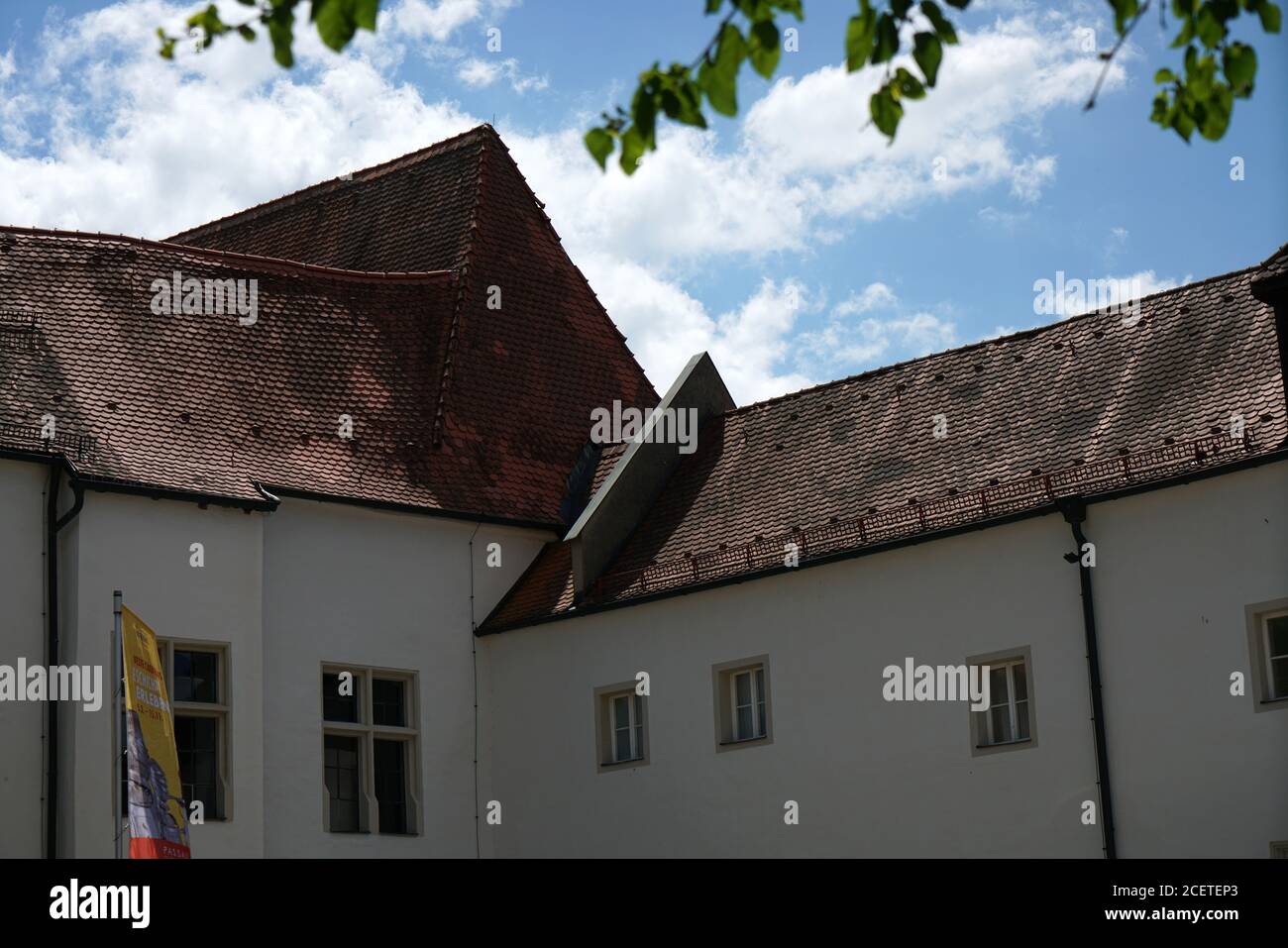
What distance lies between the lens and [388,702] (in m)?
25.2

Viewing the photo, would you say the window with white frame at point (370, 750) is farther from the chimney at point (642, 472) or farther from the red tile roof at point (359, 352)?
the chimney at point (642, 472)

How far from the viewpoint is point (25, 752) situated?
71.4 feet

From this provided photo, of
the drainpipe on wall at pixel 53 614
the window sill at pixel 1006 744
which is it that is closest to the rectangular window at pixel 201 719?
the drainpipe on wall at pixel 53 614

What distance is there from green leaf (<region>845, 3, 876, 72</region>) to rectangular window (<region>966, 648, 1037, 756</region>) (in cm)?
1401

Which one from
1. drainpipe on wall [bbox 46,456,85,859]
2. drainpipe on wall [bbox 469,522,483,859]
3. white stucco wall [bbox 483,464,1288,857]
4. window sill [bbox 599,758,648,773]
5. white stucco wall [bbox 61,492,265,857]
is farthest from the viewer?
drainpipe on wall [bbox 469,522,483,859]

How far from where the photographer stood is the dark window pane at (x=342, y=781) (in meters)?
24.6

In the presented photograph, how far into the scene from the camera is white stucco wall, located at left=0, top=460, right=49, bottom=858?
21453 millimetres

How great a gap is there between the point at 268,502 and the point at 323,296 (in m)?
5.13

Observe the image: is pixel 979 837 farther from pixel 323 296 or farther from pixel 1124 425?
pixel 323 296

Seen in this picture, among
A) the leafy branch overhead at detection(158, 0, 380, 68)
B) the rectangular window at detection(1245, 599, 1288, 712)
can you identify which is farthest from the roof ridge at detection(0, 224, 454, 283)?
the leafy branch overhead at detection(158, 0, 380, 68)

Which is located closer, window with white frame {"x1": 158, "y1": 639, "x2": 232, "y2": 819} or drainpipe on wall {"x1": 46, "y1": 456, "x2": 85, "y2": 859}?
drainpipe on wall {"x1": 46, "y1": 456, "x2": 85, "y2": 859}

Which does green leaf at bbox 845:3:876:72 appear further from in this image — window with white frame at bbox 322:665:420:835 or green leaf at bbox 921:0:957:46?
window with white frame at bbox 322:665:420:835

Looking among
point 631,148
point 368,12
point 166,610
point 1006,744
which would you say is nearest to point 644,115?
point 631,148
